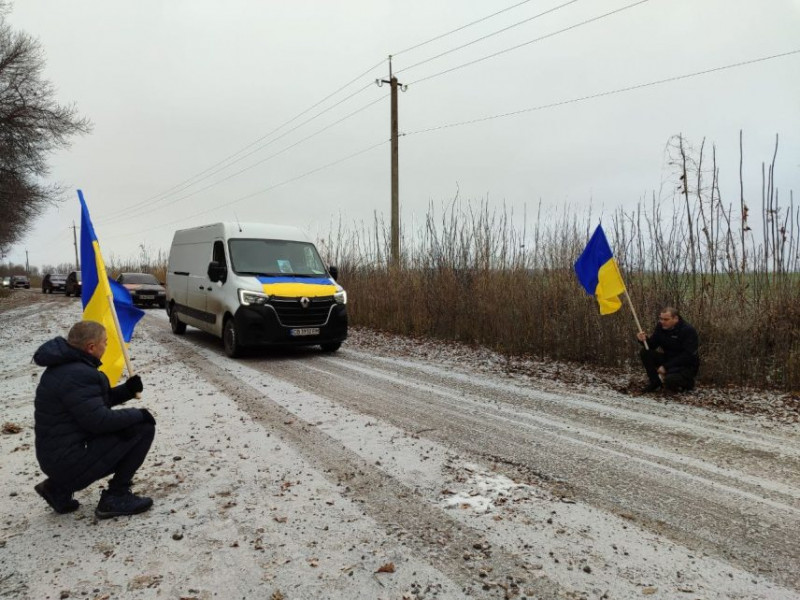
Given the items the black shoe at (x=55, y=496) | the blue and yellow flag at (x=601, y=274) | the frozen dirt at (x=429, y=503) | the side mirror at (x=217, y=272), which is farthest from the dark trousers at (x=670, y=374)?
the side mirror at (x=217, y=272)

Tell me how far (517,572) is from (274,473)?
2.21 metres

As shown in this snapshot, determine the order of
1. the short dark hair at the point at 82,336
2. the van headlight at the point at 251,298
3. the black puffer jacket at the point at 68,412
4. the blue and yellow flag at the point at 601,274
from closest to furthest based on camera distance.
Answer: the black puffer jacket at the point at 68,412 < the short dark hair at the point at 82,336 < the blue and yellow flag at the point at 601,274 < the van headlight at the point at 251,298

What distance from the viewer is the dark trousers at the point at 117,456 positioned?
11.1 ft

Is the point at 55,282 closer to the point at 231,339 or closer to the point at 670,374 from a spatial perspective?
the point at 231,339

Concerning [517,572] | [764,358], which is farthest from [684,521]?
[764,358]

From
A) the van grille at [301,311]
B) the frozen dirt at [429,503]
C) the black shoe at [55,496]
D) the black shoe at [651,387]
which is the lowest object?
the frozen dirt at [429,503]

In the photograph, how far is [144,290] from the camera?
23.3 meters

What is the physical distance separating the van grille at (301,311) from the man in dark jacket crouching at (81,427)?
6.42 metres

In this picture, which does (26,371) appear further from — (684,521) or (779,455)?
(779,455)

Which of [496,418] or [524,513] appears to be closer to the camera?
[524,513]

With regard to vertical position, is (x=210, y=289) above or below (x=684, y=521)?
above

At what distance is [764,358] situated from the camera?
788cm

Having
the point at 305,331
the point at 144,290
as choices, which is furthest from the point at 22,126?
the point at 305,331

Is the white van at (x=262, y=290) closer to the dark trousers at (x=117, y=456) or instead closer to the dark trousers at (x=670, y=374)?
the dark trousers at (x=670, y=374)
